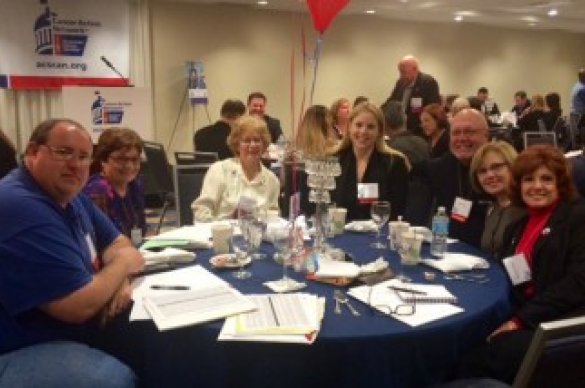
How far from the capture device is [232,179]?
10.8 feet

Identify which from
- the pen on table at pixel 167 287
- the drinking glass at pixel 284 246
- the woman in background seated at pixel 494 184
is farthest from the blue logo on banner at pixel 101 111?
the pen on table at pixel 167 287

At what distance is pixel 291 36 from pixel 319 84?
3.21 feet

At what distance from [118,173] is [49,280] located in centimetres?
129

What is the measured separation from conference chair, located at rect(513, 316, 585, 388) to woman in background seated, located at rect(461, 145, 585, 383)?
24.7 inches

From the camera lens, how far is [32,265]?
155 centimetres

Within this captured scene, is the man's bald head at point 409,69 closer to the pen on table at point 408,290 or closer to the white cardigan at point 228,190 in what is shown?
the white cardigan at point 228,190

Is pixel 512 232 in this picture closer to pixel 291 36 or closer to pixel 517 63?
pixel 291 36

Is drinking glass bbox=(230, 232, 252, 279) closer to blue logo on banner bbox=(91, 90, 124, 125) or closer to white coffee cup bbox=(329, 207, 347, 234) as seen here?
white coffee cup bbox=(329, 207, 347, 234)

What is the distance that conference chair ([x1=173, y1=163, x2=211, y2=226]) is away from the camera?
359 centimetres

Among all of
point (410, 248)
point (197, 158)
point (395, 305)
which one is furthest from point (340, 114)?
point (395, 305)

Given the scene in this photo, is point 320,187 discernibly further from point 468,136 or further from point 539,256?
point 468,136

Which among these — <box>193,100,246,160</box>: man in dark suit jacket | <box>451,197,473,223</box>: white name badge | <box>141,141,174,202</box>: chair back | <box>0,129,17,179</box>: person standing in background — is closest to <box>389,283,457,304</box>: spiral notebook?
<box>451,197,473,223</box>: white name badge

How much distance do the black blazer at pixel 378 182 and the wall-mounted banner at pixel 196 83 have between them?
5.01m

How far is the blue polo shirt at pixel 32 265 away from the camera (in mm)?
1549
